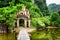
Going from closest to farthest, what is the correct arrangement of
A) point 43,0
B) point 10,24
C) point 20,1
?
point 10,24 < point 20,1 < point 43,0

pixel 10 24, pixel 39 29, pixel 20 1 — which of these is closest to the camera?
pixel 10 24

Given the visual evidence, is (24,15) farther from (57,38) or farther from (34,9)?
(57,38)

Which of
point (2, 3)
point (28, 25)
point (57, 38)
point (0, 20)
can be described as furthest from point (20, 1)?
point (57, 38)

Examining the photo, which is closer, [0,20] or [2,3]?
[0,20]

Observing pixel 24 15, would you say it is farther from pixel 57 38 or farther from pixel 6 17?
pixel 57 38

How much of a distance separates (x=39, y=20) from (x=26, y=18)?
101 cm

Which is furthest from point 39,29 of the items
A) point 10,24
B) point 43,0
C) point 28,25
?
point 43,0

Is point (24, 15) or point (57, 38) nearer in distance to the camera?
point (57, 38)

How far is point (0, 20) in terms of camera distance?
16141 millimetres

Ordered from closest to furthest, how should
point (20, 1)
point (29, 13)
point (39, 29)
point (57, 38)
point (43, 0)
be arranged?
point (57, 38) → point (39, 29) → point (29, 13) → point (20, 1) → point (43, 0)

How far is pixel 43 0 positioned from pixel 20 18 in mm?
10877

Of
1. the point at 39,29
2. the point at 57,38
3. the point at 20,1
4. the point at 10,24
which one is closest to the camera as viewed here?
the point at 57,38

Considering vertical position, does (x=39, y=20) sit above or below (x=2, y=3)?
below

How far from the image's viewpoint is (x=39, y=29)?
17.4 meters
